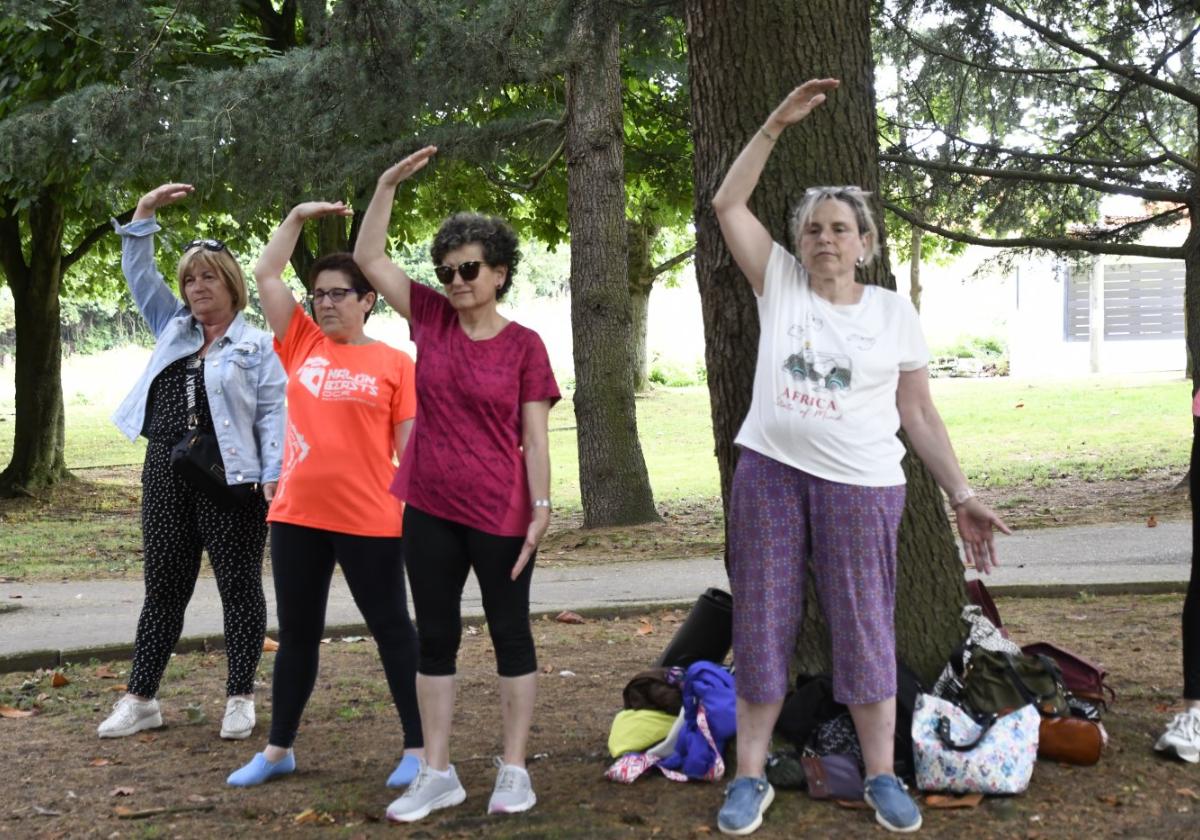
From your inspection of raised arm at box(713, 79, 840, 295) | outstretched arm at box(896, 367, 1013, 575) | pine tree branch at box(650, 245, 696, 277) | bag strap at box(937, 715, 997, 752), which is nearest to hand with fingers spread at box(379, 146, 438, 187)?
raised arm at box(713, 79, 840, 295)

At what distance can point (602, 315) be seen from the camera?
40.5 ft

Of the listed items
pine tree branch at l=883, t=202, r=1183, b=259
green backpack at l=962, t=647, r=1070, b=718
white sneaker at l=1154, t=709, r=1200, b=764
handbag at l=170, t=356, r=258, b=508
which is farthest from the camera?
pine tree branch at l=883, t=202, r=1183, b=259

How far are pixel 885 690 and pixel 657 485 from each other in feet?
46.6

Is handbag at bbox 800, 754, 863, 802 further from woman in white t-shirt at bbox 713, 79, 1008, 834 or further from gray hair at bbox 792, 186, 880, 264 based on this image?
gray hair at bbox 792, 186, 880, 264

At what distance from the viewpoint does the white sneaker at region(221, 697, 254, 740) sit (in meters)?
5.07

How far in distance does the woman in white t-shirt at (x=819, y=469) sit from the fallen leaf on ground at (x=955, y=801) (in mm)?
180

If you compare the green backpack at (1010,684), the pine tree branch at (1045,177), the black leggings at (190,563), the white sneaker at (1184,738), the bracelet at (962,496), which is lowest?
the white sneaker at (1184,738)

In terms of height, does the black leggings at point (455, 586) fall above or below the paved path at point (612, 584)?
above

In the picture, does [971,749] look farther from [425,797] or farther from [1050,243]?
[1050,243]

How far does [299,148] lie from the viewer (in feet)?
36.5

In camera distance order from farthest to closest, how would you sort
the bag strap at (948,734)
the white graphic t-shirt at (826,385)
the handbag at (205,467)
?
the handbag at (205,467) < the bag strap at (948,734) < the white graphic t-shirt at (826,385)

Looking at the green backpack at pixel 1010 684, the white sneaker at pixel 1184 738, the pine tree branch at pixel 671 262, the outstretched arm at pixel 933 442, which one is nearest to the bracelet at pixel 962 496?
the outstretched arm at pixel 933 442

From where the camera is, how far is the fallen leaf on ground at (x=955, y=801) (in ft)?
12.9

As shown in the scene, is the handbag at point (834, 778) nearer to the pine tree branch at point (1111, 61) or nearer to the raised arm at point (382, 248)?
the raised arm at point (382, 248)
